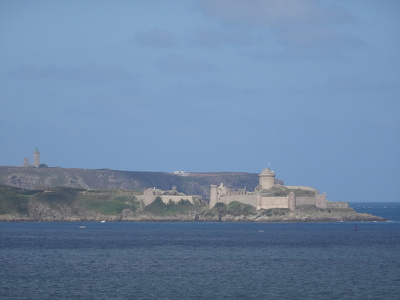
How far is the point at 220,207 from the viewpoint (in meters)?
166

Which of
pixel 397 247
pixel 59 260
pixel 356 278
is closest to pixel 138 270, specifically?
pixel 59 260

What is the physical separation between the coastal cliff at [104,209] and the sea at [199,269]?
67133 millimetres

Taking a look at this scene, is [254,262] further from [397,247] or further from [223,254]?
[397,247]

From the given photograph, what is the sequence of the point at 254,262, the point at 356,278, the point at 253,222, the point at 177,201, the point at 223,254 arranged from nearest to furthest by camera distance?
A: the point at 356,278 < the point at 254,262 < the point at 223,254 < the point at 253,222 < the point at 177,201

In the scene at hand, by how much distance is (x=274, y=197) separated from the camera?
155 meters

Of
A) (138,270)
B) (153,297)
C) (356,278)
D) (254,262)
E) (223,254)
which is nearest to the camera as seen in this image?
(153,297)

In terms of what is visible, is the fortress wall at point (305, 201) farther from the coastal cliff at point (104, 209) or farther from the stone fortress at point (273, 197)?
the coastal cliff at point (104, 209)

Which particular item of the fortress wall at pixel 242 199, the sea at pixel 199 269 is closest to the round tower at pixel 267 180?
the fortress wall at pixel 242 199

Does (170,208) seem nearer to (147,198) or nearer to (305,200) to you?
(147,198)

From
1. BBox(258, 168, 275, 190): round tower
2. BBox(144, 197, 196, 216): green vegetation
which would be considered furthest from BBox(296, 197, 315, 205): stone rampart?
BBox(144, 197, 196, 216): green vegetation

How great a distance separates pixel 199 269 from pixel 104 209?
11362cm

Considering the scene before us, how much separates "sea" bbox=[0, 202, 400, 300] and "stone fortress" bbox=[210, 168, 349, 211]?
58148 millimetres

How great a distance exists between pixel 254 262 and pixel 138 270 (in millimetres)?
11128

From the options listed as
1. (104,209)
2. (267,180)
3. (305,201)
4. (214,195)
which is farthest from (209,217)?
(104,209)
